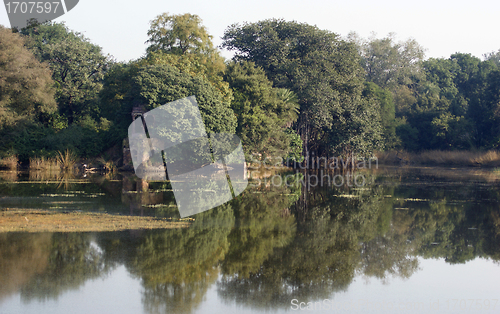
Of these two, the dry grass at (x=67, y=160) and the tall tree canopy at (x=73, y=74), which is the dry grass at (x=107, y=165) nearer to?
the dry grass at (x=67, y=160)

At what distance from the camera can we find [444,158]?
49.3 metres

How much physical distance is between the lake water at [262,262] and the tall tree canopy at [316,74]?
78.9 ft

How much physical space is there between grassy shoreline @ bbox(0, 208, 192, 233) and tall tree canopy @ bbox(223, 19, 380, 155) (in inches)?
1099

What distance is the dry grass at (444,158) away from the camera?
4378 cm

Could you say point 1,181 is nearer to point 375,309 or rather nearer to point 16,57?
point 16,57

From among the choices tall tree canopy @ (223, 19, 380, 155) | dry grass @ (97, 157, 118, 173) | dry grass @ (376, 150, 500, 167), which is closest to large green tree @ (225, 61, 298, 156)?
tall tree canopy @ (223, 19, 380, 155)

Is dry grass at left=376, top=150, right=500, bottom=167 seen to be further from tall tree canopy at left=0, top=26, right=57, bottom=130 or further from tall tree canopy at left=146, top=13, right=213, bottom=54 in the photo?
tall tree canopy at left=0, top=26, right=57, bottom=130

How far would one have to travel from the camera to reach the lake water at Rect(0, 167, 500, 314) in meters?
7.45

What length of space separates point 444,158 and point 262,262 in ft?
148

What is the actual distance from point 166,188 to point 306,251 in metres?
12.6

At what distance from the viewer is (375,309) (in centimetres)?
745

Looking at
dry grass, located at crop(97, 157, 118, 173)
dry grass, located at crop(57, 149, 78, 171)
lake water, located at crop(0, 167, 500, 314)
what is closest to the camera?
lake water, located at crop(0, 167, 500, 314)

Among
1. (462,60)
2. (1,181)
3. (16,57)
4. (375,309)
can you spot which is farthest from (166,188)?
(462,60)

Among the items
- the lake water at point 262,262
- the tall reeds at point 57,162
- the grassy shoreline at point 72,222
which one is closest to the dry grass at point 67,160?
the tall reeds at point 57,162
